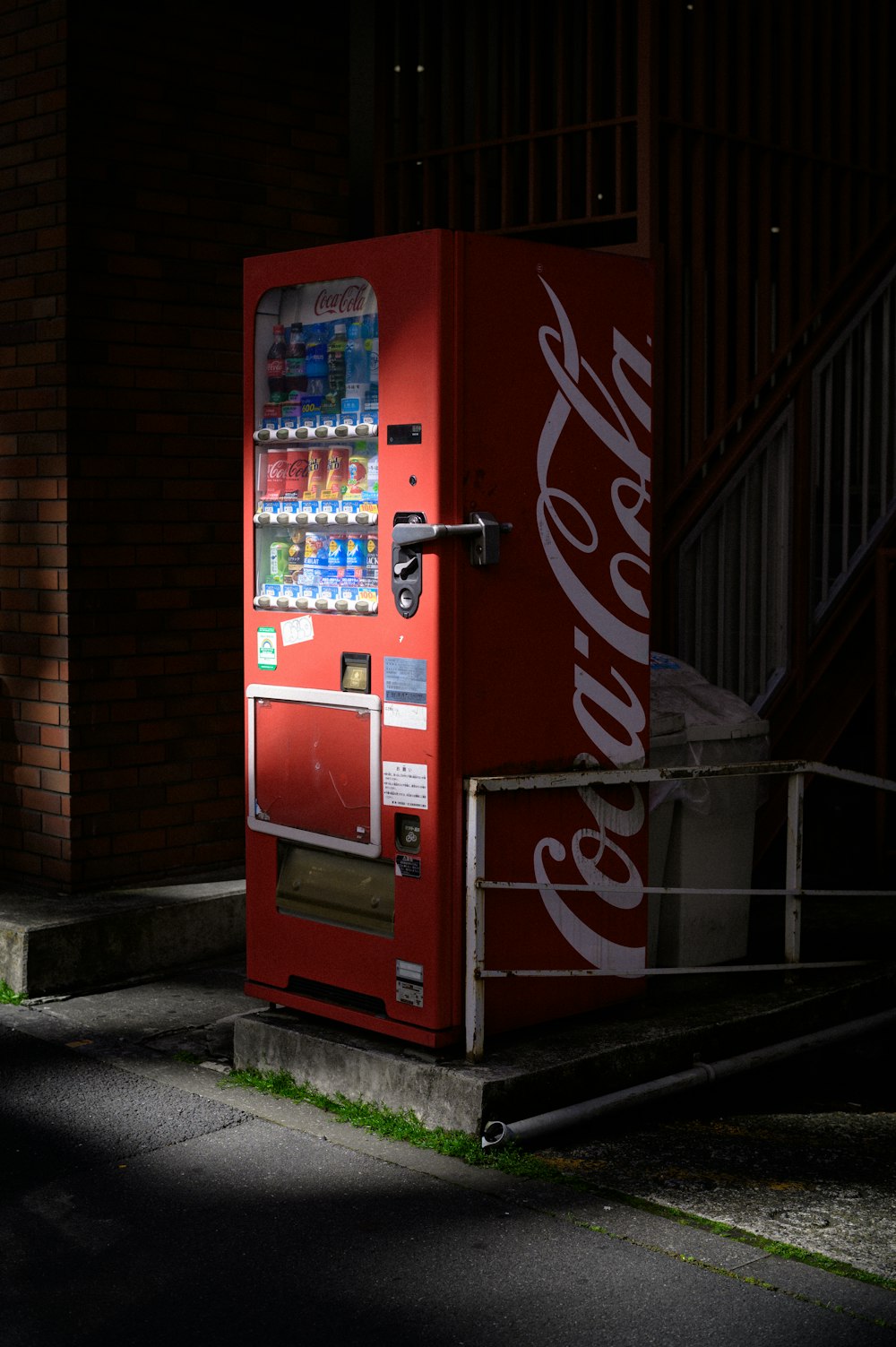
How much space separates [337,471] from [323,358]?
377 millimetres

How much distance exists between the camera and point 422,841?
4828 millimetres

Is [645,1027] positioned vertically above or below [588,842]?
below

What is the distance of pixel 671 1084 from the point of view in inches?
193

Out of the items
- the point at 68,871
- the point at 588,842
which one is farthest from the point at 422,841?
the point at 68,871

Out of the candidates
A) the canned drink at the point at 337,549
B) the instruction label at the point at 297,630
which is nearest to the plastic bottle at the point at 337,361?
the canned drink at the point at 337,549

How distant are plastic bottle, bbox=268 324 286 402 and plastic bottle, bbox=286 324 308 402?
0.08 feet

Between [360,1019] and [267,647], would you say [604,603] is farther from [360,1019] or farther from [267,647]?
[360,1019]

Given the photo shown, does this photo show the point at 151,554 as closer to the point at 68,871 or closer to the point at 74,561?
the point at 74,561

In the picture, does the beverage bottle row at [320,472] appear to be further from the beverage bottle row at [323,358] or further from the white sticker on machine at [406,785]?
the white sticker on machine at [406,785]

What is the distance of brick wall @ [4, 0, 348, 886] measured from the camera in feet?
A: 21.7

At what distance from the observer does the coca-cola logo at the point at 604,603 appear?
5.02m

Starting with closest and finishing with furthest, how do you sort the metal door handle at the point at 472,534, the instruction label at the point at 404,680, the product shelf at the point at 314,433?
the metal door handle at the point at 472,534 → the instruction label at the point at 404,680 → the product shelf at the point at 314,433

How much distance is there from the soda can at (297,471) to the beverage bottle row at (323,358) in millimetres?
177

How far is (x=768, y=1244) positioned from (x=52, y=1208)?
1928 millimetres
